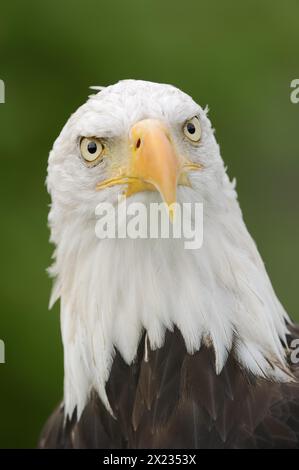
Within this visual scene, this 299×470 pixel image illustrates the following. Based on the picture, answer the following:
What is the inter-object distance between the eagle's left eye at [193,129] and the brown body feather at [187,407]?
2.02 ft

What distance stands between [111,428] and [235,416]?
0.41 meters

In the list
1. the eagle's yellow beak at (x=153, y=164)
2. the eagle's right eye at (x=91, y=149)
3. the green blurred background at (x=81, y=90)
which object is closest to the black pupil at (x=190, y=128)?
the eagle's yellow beak at (x=153, y=164)

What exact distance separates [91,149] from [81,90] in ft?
8.26

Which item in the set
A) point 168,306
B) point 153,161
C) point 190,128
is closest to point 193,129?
point 190,128

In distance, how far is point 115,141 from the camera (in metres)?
2.87

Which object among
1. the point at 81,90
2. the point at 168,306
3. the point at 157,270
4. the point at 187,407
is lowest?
the point at 187,407

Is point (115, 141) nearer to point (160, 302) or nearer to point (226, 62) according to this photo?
point (160, 302)

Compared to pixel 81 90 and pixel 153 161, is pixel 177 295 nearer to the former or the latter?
pixel 153 161

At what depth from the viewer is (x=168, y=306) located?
9.55ft

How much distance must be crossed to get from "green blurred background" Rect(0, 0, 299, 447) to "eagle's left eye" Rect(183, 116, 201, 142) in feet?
7.89

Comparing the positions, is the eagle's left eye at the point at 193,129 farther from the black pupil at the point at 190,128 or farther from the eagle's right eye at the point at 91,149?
the eagle's right eye at the point at 91,149

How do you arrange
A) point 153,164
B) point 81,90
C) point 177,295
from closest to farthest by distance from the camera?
point 153,164, point 177,295, point 81,90

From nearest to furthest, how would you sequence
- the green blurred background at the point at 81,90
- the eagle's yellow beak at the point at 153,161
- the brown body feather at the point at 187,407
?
the eagle's yellow beak at the point at 153,161 → the brown body feather at the point at 187,407 → the green blurred background at the point at 81,90

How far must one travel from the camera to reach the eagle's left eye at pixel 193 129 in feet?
9.59
